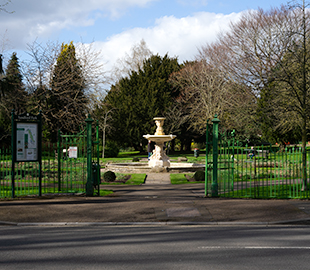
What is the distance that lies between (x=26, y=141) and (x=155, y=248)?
796 centimetres

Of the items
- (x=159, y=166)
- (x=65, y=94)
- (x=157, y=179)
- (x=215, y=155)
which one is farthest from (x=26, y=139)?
(x=65, y=94)

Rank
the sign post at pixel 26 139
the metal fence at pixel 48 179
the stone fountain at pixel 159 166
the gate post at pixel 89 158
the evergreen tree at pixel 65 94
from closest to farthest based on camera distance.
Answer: the sign post at pixel 26 139 < the gate post at pixel 89 158 < the metal fence at pixel 48 179 < the stone fountain at pixel 159 166 < the evergreen tree at pixel 65 94

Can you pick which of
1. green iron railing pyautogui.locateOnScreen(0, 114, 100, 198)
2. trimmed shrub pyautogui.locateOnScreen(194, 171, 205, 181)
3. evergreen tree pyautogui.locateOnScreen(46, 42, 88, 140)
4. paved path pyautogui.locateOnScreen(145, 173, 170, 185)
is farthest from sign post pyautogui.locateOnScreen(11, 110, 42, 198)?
evergreen tree pyautogui.locateOnScreen(46, 42, 88, 140)

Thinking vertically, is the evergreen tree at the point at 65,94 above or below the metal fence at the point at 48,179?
above

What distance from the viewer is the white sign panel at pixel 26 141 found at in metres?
12.8

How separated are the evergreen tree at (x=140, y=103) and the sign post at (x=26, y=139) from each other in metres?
32.5

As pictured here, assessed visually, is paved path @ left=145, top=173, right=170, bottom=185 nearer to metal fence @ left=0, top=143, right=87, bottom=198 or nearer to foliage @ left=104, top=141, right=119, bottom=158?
metal fence @ left=0, top=143, right=87, bottom=198

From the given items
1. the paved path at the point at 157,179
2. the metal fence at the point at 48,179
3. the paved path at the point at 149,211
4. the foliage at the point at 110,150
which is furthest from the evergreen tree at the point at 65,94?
the paved path at the point at 149,211

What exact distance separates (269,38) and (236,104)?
7.95 m

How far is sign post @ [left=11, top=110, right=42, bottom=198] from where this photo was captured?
41.5ft

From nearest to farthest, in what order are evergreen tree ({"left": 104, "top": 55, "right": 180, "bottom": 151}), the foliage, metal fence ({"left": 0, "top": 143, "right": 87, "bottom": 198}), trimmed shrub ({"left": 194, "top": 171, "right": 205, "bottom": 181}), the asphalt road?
the asphalt road → metal fence ({"left": 0, "top": 143, "right": 87, "bottom": 198}) → trimmed shrub ({"left": 194, "top": 171, "right": 205, "bottom": 181}) → the foliage → evergreen tree ({"left": 104, "top": 55, "right": 180, "bottom": 151})

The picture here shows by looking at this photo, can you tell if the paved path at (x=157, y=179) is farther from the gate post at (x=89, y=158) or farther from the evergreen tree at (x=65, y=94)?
the evergreen tree at (x=65, y=94)

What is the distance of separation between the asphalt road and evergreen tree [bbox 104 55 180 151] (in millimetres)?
37918

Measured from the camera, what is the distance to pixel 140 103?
158ft
